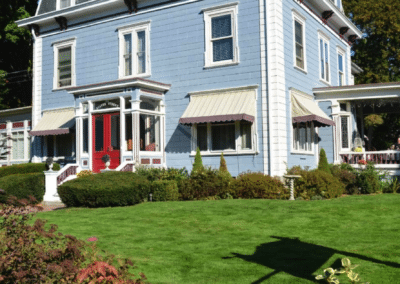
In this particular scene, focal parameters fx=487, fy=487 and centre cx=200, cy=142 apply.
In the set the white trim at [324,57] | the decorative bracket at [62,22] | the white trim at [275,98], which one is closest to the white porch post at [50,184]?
the decorative bracket at [62,22]

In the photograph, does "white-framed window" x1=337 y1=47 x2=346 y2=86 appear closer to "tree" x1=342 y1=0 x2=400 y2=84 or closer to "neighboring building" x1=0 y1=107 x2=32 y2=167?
"tree" x1=342 y1=0 x2=400 y2=84

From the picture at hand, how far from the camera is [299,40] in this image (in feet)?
64.6

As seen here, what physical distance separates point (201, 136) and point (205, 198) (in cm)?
371

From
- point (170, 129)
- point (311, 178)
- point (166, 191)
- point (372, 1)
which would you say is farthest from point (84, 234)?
point (372, 1)

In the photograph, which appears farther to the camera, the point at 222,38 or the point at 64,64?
the point at 64,64

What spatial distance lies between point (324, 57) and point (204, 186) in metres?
10.2

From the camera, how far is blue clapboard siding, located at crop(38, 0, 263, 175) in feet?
58.3

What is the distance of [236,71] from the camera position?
59.1 feet

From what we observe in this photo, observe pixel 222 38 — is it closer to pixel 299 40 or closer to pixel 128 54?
pixel 299 40

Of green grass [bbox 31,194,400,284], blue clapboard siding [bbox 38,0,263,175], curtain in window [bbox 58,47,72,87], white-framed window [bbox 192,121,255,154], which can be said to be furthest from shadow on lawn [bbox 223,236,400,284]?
curtain in window [bbox 58,47,72,87]

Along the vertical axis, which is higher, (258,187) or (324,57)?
(324,57)

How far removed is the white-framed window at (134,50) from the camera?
20109 mm

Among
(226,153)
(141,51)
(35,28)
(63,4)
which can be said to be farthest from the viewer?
(35,28)

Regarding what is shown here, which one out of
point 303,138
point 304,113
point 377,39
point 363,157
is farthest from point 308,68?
point 377,39
